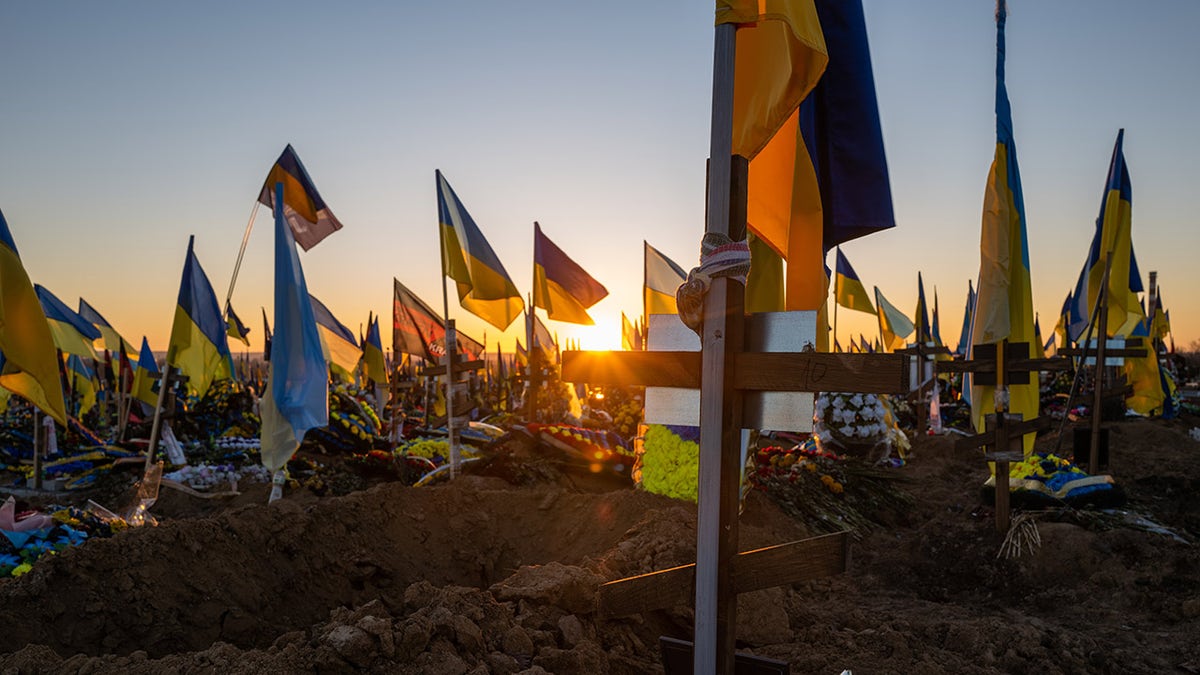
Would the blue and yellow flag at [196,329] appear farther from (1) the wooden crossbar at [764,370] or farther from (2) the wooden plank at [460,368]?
(1) the wooden crossbar at [764,370]

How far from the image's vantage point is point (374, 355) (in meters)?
19.7

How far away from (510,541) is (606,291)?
7206 mm

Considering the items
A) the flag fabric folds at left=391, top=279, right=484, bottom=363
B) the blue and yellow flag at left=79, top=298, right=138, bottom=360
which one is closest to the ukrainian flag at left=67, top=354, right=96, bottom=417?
the blue and yellow flag at left=79, top=298, right=138, bottom=360

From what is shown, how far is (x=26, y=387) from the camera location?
24.4 feet

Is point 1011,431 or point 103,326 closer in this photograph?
point 1011,431

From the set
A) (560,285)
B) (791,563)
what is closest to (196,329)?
(560,285)

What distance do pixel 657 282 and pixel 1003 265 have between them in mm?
7265

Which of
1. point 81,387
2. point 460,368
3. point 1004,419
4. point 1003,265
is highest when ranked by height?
point 1003,265

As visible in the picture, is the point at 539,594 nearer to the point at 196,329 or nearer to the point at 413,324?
the point at 196,329

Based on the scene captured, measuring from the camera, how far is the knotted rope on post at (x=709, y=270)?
8.57 feet

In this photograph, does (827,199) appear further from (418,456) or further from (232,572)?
(418,456)

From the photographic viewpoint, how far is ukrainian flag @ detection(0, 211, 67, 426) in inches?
261

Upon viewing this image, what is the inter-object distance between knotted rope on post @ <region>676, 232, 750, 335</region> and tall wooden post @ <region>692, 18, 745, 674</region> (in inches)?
1.1

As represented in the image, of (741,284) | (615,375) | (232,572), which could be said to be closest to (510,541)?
(232,572)
